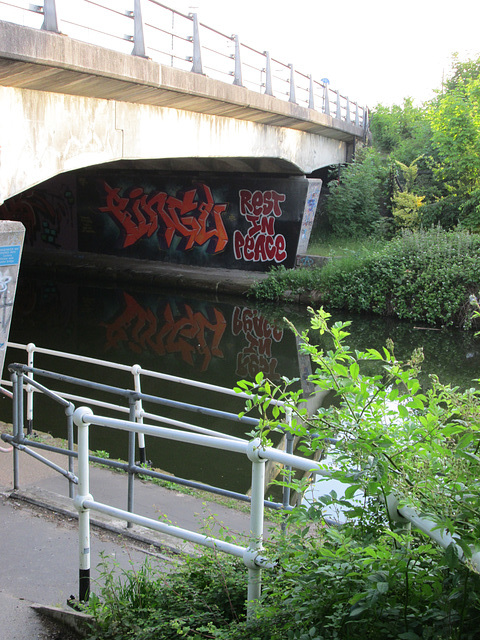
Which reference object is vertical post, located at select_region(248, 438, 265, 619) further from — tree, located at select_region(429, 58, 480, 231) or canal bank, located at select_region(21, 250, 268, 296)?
tree, located at select_region(429, 58, 480, 231)

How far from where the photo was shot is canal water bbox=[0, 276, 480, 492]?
319 inches

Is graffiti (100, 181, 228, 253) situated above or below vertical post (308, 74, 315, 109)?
below

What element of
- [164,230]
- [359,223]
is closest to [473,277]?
[359,223]

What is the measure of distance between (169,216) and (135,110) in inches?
484

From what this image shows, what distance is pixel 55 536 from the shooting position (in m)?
4.00

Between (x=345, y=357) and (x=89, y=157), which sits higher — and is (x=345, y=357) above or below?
below

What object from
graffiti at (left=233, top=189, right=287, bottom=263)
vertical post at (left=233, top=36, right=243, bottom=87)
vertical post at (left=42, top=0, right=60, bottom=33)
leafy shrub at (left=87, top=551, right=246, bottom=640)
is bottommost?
leafy shrub at (left=87, top=551, right=246, bottom=640)

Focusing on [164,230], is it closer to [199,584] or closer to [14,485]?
[14,485]

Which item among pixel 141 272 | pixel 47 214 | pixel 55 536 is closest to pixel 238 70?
pixel 141 272

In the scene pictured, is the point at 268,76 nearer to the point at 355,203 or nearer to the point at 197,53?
the point at 197,53

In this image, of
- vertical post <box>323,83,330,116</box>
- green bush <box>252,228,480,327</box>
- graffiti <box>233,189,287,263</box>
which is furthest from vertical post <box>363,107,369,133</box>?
green bush <box>252,228,480,327</box>

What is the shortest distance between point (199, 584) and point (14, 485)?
101 inches

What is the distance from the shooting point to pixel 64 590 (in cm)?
332

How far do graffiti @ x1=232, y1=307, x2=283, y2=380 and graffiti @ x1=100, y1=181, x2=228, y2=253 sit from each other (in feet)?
16.3
